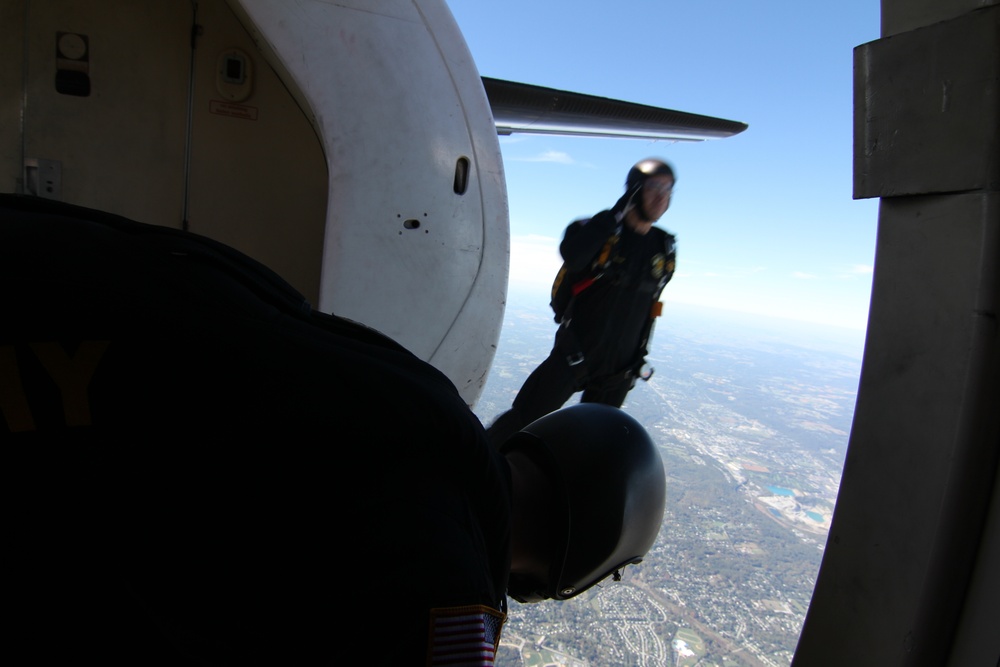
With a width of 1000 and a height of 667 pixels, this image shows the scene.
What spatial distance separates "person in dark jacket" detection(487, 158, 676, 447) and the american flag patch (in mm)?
2427

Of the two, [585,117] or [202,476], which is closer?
[202,476]

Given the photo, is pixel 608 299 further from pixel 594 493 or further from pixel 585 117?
pixel 594 493

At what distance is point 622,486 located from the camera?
929mm

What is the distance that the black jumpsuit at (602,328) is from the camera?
297 cm

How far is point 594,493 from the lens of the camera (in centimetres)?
91

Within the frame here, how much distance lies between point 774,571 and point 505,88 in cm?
2140

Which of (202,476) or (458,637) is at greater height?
(202,476)

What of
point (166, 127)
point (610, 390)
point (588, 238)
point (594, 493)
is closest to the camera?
point (594, 493)

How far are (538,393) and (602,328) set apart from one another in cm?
47

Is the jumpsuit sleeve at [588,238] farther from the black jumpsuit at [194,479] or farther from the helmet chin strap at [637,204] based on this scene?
the black jumpsuit at [194,479]

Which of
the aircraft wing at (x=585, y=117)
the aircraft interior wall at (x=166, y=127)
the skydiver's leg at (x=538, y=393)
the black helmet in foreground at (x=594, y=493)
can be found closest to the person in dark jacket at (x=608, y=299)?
the skydiver's leg at (x=538, y=393)

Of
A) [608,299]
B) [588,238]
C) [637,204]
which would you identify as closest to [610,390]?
[608,299]

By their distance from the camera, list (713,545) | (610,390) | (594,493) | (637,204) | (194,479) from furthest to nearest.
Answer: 1. (713,545)
2. (610,390)
3. (637,204)
4. (594,493)
5. (194,479)

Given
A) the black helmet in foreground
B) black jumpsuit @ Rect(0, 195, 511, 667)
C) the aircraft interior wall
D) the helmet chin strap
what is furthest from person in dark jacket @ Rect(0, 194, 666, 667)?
the helmet chin strap
